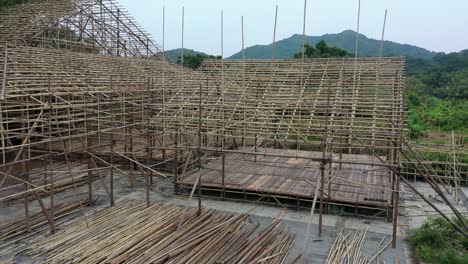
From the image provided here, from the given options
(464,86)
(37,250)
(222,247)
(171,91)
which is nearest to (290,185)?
(222,247)

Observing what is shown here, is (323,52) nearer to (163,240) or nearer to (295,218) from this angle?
(295,218)

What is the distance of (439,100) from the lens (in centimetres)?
3438

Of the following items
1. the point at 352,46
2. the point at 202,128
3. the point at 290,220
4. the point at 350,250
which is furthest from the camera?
the point at 352,46

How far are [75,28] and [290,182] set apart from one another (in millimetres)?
16489

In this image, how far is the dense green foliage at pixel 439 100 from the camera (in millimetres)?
26495

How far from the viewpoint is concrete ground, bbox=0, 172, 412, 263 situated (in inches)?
380

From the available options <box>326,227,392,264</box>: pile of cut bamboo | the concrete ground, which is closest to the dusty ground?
the concrete ground

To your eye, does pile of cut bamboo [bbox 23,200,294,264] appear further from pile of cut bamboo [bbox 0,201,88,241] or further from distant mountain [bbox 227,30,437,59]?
distant mountain [bbox 227,30,437,59]

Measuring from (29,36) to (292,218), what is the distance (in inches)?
637

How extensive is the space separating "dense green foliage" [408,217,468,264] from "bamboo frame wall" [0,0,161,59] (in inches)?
740

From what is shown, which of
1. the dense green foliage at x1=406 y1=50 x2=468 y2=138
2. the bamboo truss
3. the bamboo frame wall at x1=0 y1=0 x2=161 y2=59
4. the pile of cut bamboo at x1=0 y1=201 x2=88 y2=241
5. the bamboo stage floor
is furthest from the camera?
the dense green foliage at x1=406 y1=50 x2=468 y2=138

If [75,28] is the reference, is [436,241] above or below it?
below

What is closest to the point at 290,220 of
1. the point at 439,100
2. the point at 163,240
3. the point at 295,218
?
the point at 295,218

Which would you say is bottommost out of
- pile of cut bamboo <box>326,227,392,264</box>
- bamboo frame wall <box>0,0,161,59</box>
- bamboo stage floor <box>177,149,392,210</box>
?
pile of cut bamboo <box>326,227,392,264</box>
